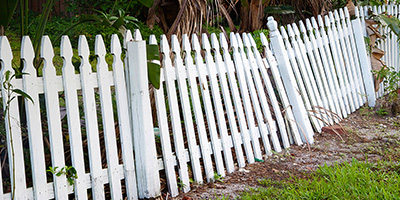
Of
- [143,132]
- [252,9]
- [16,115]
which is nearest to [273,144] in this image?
[143,132]

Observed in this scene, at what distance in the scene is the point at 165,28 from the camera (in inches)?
185

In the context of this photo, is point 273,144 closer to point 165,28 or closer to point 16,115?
point 165,28

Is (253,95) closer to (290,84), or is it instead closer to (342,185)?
(290,84)

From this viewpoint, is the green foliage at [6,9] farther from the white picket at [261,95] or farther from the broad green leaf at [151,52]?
the white picket at [261,95]

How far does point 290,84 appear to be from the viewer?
4453 mm

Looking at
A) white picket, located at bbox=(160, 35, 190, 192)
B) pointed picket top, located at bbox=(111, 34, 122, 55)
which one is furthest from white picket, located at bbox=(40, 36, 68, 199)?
white picket, located at bbox=(160, 35, 190, 192)

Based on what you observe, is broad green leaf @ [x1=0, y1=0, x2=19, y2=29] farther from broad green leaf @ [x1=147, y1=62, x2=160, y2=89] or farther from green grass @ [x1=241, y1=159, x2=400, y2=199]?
green grass @ [x1=241, y1=159, x2=400, y2=199]

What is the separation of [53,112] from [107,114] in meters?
0.38

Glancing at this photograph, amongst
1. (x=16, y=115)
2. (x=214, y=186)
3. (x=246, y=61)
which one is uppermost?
(x=246, y=61)

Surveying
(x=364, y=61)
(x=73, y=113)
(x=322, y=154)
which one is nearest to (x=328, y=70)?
(x=364, y=61)

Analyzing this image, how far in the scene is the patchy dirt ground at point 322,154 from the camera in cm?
340

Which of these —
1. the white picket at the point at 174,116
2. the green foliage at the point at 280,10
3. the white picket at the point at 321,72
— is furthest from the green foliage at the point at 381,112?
the white picket at the point at 174,116

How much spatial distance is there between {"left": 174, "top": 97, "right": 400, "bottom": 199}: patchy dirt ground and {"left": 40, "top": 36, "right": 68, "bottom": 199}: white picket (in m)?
0.91

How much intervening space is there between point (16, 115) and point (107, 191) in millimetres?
1008
